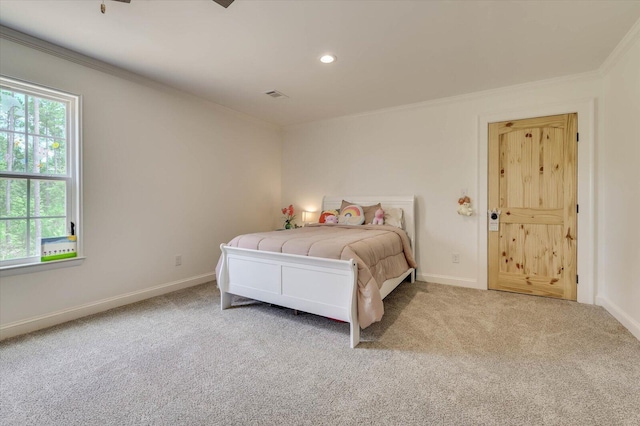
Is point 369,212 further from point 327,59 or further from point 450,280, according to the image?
point 327,59

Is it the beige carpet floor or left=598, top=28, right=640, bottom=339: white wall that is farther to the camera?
left=598, top=28, right=640, bottom=339: white wall

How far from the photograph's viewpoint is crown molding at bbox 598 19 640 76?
2.17 m

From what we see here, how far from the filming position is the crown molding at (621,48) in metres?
2.17

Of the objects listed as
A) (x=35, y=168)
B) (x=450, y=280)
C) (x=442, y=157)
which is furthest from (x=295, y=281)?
(x=442, y=157)

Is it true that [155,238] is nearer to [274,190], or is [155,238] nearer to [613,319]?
[274,190]

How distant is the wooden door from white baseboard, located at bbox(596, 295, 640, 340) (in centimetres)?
22

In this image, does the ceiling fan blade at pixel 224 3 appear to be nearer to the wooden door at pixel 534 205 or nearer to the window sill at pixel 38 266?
the window sill at pixel 38 266

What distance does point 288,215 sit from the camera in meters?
4.88

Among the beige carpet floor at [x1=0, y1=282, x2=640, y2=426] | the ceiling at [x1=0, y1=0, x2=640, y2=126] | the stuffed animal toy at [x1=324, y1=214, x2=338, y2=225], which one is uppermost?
the ceiling at [x1=0, y1=0, x2=640, y2=126]

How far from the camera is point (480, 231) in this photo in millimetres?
3473

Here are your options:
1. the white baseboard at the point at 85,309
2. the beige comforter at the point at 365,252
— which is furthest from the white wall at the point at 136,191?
the beige comforter at the point at 365,252

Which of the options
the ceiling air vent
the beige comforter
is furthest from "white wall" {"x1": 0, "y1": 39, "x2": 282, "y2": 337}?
the beige comforter

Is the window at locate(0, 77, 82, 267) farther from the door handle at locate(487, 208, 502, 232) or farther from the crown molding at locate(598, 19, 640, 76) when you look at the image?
the crown molding at locate(598, 19, 640, 76)

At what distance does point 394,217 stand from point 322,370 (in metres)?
2.36
